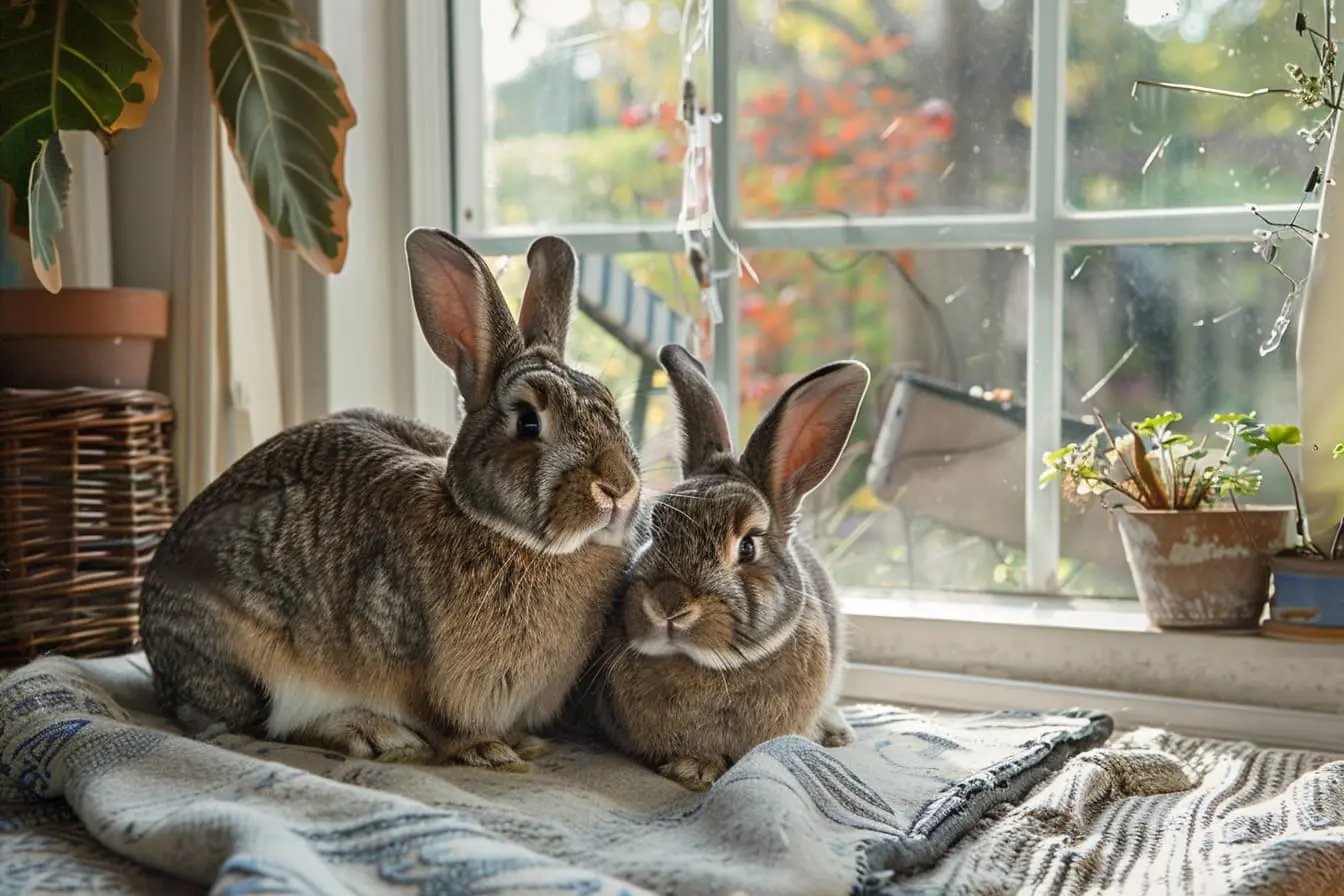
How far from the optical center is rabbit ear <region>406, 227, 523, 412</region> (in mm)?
1590

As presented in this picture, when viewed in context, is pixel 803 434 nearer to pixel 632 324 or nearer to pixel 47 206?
pixel 632 324

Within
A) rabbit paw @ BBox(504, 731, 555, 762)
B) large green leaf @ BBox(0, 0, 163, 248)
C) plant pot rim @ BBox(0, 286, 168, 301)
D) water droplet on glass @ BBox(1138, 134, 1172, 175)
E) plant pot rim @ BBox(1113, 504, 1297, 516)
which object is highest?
large green leaf @ BBox(0, 0, 163, 248)

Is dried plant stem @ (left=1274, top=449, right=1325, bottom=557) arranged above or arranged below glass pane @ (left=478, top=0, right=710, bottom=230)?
below

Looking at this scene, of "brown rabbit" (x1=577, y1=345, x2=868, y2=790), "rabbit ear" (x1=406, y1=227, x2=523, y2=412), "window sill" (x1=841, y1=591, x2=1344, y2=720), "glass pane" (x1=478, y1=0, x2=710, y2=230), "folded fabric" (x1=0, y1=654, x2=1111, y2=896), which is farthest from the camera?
"glass pane" (x1=478, y1=0, x2=710, y2=230)

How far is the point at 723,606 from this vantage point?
1477 mm

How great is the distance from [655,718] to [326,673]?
41cm

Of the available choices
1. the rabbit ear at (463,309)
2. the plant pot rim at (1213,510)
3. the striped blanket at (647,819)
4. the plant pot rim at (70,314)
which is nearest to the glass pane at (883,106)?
the plant pot rim at (1213,510)

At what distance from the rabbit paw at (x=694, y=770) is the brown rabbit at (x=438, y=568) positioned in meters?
0.17

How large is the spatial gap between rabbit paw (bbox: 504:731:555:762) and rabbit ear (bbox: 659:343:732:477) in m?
0.39

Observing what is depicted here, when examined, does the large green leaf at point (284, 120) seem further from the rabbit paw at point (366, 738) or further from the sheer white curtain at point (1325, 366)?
the sheer white curtain at point (1325, 366)

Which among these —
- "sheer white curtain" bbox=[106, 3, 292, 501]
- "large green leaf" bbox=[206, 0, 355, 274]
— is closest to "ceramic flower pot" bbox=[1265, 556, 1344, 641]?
"large green leaf" bbox=[206, 0, 355, 274]

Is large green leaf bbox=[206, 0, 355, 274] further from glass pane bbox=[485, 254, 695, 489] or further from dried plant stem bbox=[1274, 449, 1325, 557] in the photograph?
dried plant stem bbox=[1274, 449, 1325, 557]

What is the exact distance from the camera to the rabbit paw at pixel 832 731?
1.73 m

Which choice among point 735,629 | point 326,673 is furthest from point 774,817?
point 326,673
